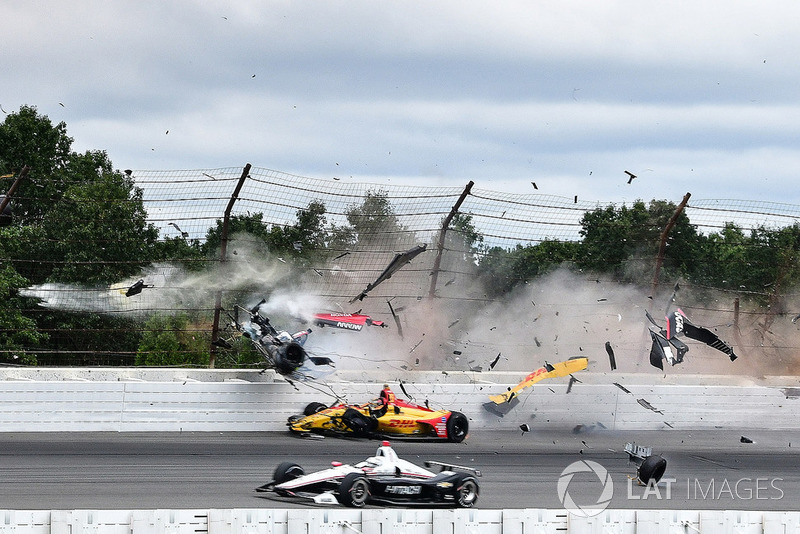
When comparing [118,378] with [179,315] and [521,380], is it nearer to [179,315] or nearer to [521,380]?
[179,315]

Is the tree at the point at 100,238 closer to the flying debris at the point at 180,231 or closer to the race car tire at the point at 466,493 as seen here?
the flying debris at the point at 180,231

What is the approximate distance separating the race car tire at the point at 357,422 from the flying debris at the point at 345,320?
2.28 m

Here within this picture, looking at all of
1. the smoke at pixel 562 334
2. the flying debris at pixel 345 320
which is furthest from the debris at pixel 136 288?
the smoke at pixel 562 334

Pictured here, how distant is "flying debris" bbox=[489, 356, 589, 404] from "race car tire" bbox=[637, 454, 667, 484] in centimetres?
385

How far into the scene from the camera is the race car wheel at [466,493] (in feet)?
30.3

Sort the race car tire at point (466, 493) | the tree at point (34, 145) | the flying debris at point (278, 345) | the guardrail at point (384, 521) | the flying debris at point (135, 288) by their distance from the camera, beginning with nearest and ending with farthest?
the guardrail at point (384, 521), the race car tire at point (466, 493), the flying debris at point (278, 345), the flying debris at point (135, 288), the tree at point (34, 145)

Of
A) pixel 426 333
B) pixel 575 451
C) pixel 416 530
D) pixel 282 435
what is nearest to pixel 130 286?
pixel 282 435

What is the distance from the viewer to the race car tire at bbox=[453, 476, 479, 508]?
30.3 ft

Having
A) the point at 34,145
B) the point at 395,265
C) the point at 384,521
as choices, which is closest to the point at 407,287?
the point at 395,265

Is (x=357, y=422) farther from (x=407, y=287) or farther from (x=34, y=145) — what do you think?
(x=34, y=145)

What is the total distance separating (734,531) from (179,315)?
8989 mm

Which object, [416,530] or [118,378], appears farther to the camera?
[118,378]

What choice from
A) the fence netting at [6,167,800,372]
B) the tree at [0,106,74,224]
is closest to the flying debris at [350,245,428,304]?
the fence netting at [6,167,800,372]

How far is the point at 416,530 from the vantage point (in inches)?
285
